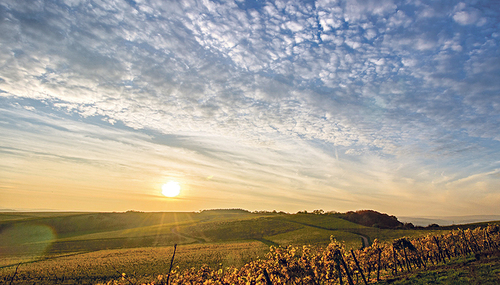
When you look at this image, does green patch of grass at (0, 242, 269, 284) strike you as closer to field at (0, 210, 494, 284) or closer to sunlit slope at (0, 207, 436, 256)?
field at (0, 210, 494, 284)

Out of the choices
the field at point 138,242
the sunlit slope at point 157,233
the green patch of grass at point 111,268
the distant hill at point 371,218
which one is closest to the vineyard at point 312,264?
the field at point 138,242

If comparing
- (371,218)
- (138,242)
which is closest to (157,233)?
(138,242)

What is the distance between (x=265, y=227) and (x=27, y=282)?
81223mm

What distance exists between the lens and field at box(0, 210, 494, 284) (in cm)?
5078

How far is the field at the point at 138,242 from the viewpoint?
50.8 metres

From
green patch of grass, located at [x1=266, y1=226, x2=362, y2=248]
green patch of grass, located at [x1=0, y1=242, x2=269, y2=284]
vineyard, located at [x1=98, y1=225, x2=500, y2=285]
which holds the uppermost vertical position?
vineyard, located at [x1=98, y1=225, x2=500, y2=285]

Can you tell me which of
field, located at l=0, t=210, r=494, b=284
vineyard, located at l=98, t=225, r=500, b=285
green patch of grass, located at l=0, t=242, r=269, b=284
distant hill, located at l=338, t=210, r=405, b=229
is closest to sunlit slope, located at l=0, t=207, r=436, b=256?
field, located at l=0, t=210, r=494, b=284

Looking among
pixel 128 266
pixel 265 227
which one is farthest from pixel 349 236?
pixel 128 266

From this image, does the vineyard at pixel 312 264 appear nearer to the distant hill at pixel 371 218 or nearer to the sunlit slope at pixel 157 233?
the sunlit slope at pixel 157 233

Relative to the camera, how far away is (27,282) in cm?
4281

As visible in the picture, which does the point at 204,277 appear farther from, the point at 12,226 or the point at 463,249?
the point at 12,226

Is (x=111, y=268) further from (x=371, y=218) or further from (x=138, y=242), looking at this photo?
(x=371, y=218)

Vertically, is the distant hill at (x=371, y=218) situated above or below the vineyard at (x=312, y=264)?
above

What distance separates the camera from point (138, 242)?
102m
